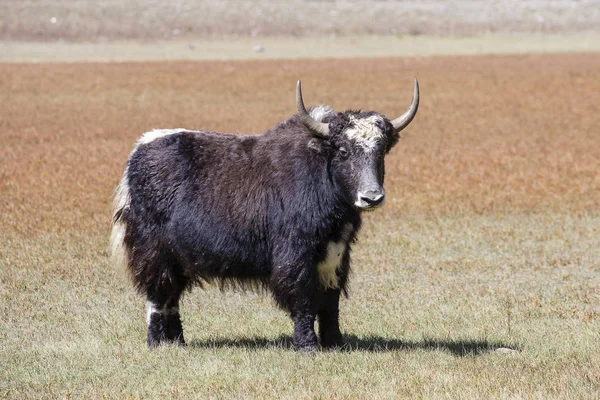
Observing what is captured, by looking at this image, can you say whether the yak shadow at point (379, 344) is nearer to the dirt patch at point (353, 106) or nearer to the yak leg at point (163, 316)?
the yak leg at point (163, 316)

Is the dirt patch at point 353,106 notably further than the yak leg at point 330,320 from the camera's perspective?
Yes

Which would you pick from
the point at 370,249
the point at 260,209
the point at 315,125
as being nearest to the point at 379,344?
the point at 260,209

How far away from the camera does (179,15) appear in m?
66.1

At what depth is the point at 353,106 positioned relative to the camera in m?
28.2

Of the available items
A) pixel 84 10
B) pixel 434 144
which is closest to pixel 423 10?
pixel 84 10

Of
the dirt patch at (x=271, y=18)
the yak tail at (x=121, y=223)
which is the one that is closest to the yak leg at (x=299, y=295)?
the yak tail at (x=121, y=223)

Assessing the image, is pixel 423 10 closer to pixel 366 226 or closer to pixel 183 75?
pixel 183 75

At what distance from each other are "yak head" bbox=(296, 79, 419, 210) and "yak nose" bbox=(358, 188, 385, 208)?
0.02m

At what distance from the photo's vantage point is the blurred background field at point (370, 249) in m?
7.41

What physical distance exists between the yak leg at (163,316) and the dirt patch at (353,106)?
5.27 metres

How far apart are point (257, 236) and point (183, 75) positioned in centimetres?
2814

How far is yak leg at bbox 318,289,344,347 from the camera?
828 cm

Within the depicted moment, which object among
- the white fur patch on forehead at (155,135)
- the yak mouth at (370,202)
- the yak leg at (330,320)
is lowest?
the yak leg at (330,320)

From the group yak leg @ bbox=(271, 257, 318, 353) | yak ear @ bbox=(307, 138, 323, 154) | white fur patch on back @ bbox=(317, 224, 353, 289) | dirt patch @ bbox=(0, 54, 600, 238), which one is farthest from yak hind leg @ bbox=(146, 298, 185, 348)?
dirt patch @ bbox=(0, 54, 600, 238)
